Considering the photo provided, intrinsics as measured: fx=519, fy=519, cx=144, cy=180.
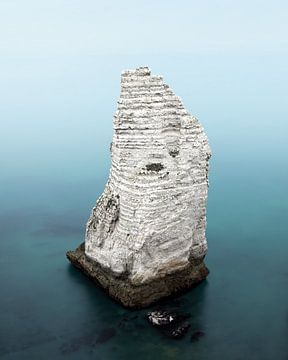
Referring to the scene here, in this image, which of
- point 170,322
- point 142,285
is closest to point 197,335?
point 170,322

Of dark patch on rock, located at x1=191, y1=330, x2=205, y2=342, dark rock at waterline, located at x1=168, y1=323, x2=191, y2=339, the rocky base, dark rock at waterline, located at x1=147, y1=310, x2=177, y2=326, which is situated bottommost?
dark patch on rock, located at x1=191, y1=330, x2=205, y2=342

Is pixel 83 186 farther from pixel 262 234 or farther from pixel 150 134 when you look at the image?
pixel 150 134

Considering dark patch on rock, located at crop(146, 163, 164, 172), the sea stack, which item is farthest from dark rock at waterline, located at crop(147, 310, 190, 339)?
dark patch on rock, located at crop(146, 163, 164, 172)

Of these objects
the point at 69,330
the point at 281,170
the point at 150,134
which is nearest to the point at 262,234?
the point at 150,134

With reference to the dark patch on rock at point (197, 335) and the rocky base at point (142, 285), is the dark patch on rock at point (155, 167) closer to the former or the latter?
the rocky base at point (142, 285)

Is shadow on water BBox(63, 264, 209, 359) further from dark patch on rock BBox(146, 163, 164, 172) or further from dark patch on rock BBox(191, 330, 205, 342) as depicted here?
dark patch on rock BBox(146, 163, 164, 172)

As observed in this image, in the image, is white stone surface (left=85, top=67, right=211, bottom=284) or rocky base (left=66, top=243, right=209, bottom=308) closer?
white stone surface (left=85, top=67, right=211, bottom=284)

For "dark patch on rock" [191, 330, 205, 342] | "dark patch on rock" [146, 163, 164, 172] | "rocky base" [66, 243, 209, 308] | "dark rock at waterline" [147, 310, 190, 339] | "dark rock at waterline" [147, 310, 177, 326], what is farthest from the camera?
"rocky base" [66, 243, 209, 308]

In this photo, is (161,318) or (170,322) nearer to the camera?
(170,322)

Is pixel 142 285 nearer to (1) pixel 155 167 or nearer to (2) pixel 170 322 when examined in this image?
(2) pixel 170 322
